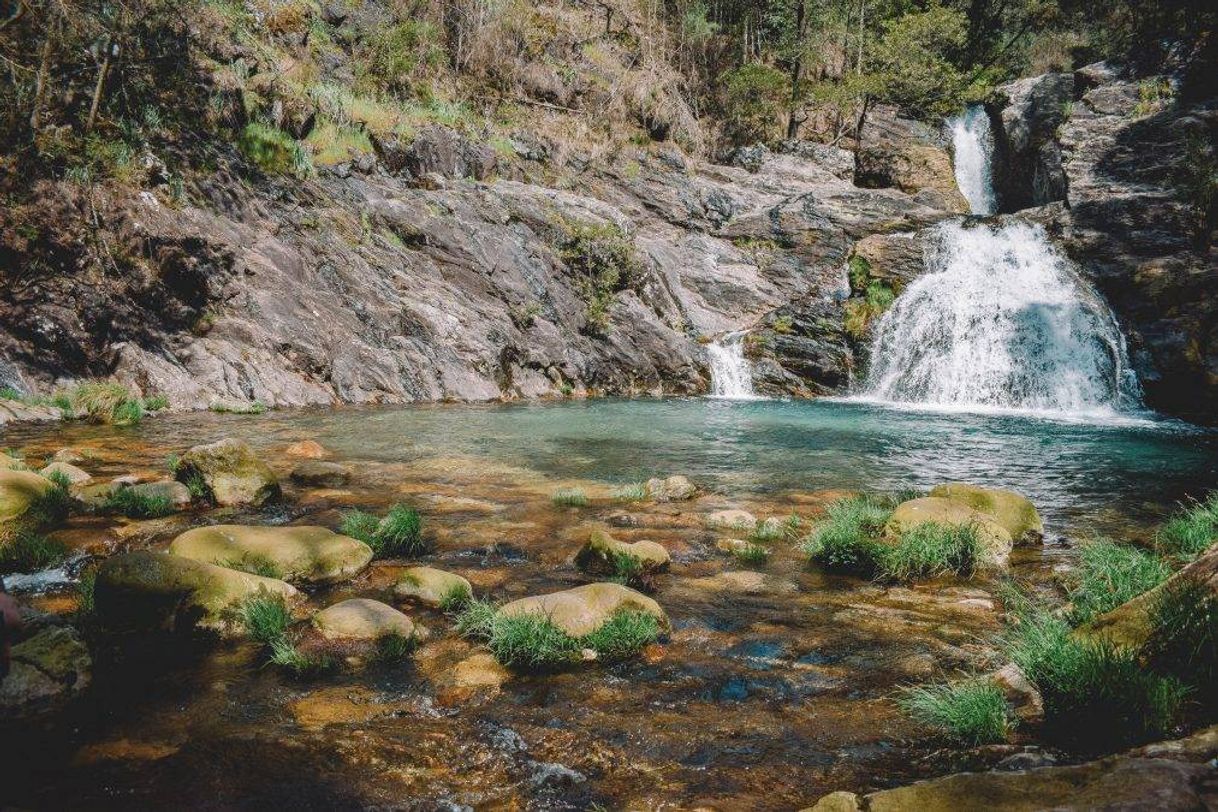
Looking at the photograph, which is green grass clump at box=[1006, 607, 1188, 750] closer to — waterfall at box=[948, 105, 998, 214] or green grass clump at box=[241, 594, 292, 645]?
green grass clump at box=[241, 594, 292, 645]

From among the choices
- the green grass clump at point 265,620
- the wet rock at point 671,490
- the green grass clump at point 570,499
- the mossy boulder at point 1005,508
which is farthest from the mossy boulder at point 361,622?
the mossy boulder at point 1005,508

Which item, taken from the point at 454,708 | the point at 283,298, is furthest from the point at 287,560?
the point at 283,298

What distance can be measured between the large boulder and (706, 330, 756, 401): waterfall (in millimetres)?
17584

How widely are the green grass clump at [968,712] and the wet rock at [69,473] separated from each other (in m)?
7.41

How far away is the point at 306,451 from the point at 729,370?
16.6 m

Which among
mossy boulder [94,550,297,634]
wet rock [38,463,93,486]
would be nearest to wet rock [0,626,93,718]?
mossy boulder [94,550,297,634]

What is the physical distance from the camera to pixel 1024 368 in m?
19.9

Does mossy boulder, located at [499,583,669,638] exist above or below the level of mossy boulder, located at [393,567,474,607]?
above

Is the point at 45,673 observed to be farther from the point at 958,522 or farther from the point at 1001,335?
the point at 1001,335

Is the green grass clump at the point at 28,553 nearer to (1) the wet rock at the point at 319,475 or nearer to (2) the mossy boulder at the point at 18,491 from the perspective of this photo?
(2) the mossy boulder at the point at 18,491

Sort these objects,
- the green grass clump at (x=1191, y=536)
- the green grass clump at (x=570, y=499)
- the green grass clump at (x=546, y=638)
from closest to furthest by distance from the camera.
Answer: the green grass clump at (x=546, y=638), the green grass clump at (x=1191, y=536), the green grass clump at (x=570, y=499)

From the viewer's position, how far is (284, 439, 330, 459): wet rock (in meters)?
9.13

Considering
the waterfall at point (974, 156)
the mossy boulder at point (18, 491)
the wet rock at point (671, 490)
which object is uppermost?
the waterfall at point (974, 156)

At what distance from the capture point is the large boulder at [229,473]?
21.0 ft
